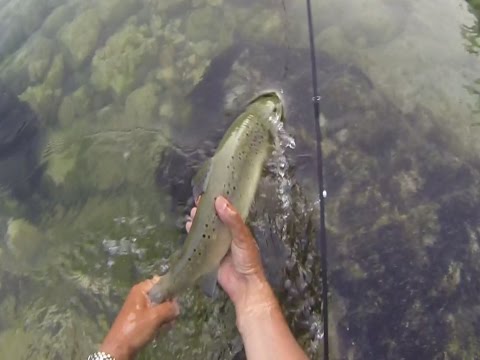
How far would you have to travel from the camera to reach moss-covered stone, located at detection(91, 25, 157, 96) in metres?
4.55

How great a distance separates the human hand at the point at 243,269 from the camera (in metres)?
2.67

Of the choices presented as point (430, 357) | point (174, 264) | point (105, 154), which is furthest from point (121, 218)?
point (430, 357)

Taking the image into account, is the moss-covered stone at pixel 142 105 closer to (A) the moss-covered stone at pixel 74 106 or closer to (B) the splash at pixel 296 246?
(A) the moss-covered stone at pixel 74 106

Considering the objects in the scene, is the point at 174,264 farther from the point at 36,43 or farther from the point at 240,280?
the point at 36,43

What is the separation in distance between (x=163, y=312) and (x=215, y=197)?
0.68 metres

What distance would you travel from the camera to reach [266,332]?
2600mm

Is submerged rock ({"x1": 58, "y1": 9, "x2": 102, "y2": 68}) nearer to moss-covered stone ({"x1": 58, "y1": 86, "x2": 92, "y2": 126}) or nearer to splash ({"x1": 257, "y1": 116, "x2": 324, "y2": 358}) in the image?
moss-covered stone ({"x1": 58, "y1": 86, "x2": 92, "y2": 126})

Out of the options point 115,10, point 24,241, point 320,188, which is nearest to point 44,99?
point 115,10

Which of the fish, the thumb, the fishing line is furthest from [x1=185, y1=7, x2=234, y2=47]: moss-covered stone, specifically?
the thumb

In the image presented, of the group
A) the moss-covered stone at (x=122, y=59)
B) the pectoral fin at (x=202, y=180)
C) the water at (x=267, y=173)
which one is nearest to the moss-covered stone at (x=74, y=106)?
the water at (x=267, y=173)

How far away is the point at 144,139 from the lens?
4.13 m

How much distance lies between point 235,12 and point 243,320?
307 cm

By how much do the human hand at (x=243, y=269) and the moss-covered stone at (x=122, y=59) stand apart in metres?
2.21

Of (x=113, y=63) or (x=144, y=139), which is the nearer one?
(x=144, y=139)
